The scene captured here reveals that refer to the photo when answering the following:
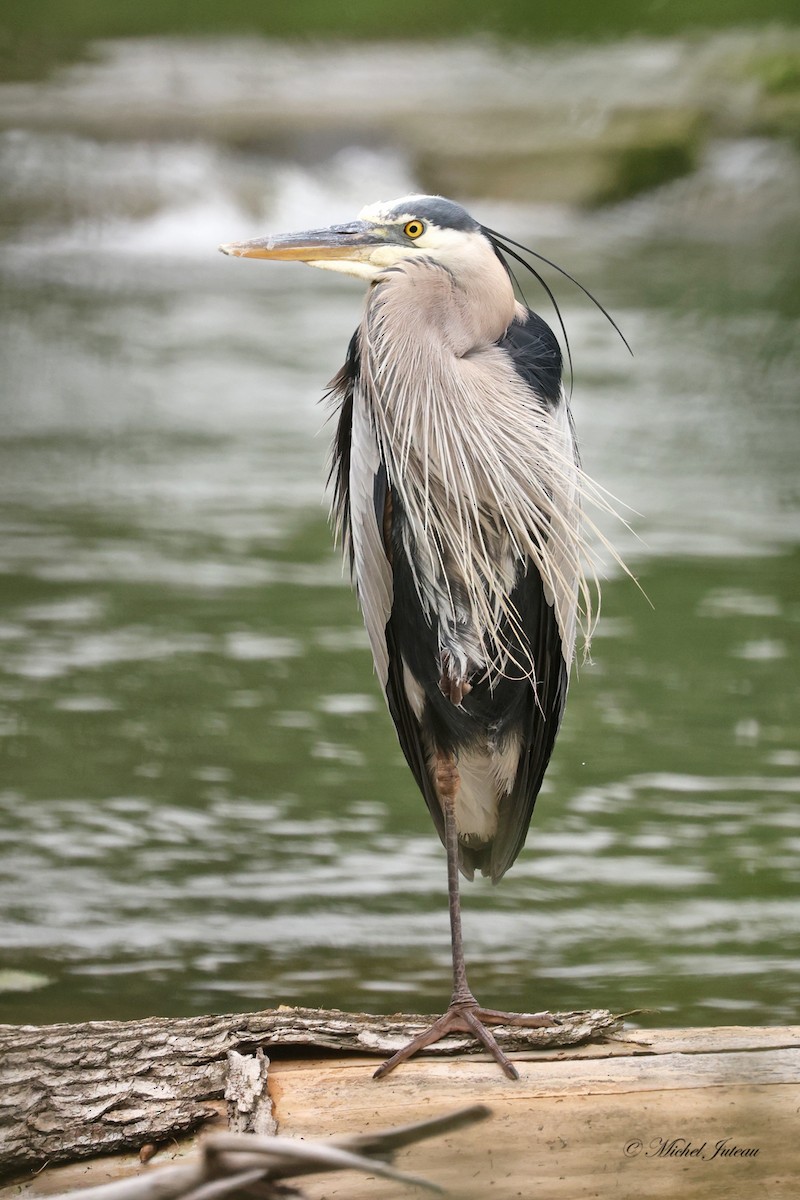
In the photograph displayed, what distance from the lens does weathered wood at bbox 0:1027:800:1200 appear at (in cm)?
118

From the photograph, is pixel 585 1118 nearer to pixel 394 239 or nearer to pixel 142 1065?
pixel 142 1065

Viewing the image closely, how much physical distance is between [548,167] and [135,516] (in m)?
3.47

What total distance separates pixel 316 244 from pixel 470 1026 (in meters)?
0.77

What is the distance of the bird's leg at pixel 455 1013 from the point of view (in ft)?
4.40

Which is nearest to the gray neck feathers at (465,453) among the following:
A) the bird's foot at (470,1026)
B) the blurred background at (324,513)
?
the blurred background at (324,513)

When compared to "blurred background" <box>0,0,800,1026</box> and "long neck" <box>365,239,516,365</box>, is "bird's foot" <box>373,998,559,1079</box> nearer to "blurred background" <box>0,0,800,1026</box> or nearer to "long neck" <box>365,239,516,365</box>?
"blurred background" <box>0,0,800,1026</box>

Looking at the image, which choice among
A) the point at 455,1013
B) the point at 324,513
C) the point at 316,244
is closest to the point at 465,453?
the point at 316,244

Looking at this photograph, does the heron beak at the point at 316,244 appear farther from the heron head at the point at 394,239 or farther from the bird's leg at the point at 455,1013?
the bird's leg at the point at 455,1013

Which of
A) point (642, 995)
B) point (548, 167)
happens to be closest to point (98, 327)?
point (548, 167)

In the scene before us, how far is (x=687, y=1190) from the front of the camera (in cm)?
117

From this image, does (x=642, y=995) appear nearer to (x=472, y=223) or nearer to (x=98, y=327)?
(x=472, y=223)

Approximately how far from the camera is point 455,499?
1512 mm

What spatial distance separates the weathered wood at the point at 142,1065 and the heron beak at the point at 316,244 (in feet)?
2.39

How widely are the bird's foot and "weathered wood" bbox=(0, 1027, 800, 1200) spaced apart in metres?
0.01
